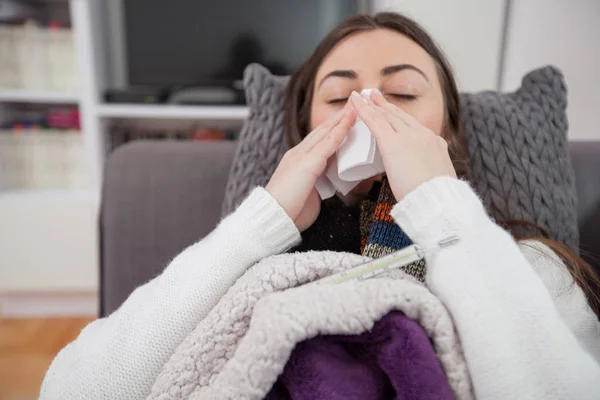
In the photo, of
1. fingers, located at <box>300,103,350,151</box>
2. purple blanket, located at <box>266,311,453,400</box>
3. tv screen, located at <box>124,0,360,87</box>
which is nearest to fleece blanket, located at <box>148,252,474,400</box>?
purple blanket, located at <box>266,311,453,400</box>

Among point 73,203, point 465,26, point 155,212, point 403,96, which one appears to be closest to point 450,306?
point 403,96

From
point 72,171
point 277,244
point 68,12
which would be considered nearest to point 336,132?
point 277,244

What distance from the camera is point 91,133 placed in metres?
1.49

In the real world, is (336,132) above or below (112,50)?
below

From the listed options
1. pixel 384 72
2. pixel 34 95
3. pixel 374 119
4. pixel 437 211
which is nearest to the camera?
pixel 437 211

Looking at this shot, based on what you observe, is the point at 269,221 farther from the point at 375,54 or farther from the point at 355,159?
the point at 375,54

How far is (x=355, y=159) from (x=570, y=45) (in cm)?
124

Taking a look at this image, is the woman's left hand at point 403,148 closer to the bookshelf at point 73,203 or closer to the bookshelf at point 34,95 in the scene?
the bookshelf at point 73,203

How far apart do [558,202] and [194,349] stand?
705mm

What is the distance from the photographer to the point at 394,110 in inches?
20.6

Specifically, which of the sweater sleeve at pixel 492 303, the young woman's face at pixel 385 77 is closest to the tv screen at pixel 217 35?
the young woman's face at pixel 385 77

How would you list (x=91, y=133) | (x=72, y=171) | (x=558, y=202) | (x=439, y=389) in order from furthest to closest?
(x=72, y=171) → (x=91, y=133) → (x=558, y=202) → (x=439, y=389)

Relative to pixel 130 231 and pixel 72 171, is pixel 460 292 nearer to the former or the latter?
pixel 130 231

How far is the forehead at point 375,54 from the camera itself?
626 mm
